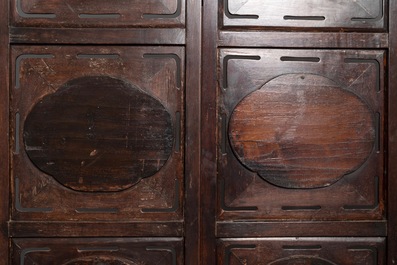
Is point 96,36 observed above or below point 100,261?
above

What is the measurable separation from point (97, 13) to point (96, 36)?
0.29 feet

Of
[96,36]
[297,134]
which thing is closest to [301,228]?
[297,134]

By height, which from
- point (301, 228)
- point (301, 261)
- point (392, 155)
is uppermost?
point (392, 155)

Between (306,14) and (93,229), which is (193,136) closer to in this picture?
(93,229)

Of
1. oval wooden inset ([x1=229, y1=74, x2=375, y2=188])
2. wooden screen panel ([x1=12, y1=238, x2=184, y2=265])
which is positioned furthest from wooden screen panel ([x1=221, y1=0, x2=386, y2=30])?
wooden screen panel ([x1=12, y1=238, x2=184, y2=265])

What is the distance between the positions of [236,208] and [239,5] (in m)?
0.79

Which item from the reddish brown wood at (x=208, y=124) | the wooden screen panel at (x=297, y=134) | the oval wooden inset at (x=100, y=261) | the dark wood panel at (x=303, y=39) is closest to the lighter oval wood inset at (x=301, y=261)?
the wooden screen panel at (x=297, y=134)

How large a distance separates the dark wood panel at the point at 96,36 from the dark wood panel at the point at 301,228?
74 cm

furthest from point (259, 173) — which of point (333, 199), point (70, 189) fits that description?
point (70, 189)

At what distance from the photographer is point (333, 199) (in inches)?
73.3

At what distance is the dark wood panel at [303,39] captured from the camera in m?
1.83

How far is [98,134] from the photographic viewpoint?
181cm

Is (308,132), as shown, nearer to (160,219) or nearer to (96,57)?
(160,219)

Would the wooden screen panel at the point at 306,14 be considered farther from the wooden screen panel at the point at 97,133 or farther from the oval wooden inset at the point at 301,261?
the oval wooden inset at the point at 301,261
